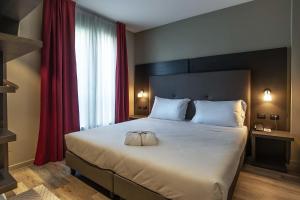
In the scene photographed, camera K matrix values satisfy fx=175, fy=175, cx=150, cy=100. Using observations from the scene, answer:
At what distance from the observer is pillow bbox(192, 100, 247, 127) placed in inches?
104

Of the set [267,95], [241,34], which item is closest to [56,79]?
[241,34]

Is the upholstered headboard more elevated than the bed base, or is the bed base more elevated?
the upholstered headboard

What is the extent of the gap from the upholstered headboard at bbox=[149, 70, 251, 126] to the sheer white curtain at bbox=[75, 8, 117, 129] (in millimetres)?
975

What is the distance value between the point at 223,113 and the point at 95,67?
8.05 ft

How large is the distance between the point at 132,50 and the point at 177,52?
→ 127 cm

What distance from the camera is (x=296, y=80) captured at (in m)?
2.43

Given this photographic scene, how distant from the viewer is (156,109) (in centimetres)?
346

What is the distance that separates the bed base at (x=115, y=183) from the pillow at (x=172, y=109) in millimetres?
1501

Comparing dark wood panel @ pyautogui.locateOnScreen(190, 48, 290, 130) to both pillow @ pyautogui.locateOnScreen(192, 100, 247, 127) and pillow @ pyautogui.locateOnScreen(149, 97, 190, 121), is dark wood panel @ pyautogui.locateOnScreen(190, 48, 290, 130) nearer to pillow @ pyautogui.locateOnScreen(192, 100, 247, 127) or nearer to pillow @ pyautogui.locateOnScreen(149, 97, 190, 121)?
pillow @ pyautogui.locateOnScreen(192, 100, 247, 127)

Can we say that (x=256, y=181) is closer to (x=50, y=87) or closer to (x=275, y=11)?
(x=275, y=11)

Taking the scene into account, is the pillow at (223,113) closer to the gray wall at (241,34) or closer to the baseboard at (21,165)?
the gray wall at (241,34)

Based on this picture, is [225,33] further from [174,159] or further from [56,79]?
[56,79]

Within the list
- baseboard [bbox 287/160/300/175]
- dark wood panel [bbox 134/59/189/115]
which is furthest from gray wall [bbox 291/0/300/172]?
dark wood panel [bbox 134/59/189/115]

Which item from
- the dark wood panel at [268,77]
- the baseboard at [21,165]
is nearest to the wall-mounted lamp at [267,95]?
the dark wood panel at [268,77]
